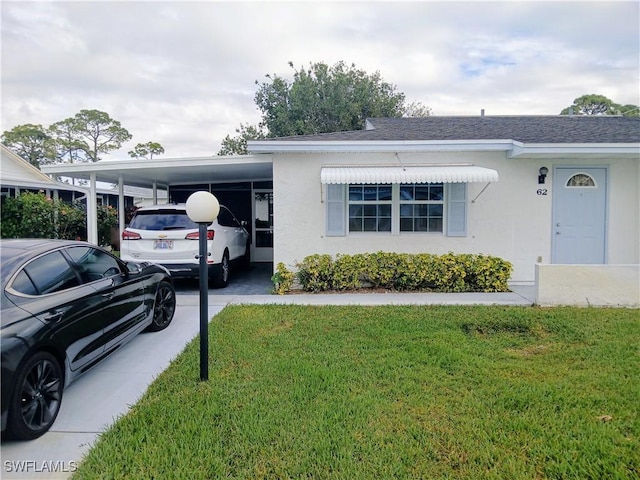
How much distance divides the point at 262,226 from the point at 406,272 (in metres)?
6.80

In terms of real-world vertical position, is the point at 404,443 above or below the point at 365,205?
below

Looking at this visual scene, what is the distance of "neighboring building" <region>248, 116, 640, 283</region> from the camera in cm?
935

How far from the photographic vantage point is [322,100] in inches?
1151

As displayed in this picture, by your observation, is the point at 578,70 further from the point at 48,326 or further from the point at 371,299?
the point at 48,326

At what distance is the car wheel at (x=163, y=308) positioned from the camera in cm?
Result: 623

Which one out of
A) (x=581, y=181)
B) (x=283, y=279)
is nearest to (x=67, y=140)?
(x=283, y=279)

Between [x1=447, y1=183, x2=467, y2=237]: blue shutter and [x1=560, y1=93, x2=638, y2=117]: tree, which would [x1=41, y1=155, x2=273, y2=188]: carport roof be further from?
[x1=560, y1=93, x2=638, y2=117]: tree

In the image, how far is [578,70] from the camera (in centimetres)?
1716

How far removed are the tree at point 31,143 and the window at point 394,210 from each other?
50002 mm

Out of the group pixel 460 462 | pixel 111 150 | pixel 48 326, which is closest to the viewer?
pixel 460 462

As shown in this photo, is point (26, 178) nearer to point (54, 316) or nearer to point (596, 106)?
point (54, 316)

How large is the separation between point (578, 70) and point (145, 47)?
17792mm

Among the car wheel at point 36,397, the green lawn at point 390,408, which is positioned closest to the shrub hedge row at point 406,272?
the green lawn at point 390,408

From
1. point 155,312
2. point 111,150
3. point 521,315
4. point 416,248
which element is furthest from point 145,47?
point 111,150
